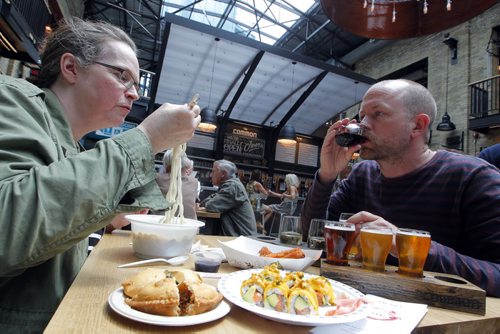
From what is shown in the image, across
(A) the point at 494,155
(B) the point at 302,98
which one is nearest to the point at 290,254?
(A) the point at 494,155

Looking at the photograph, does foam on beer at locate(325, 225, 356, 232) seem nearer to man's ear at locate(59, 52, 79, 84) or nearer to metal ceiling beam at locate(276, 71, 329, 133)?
man's ear at locate(59, 52, 79, 84)

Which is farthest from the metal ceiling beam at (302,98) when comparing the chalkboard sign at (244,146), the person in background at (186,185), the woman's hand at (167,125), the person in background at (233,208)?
the woman's hand at (167,125)

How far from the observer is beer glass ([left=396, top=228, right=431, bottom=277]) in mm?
1038

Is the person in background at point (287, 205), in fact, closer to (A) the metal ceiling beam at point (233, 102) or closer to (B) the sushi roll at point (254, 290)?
(A) the metal ceiling beam at point (233, 102)

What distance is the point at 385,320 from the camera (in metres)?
0.77

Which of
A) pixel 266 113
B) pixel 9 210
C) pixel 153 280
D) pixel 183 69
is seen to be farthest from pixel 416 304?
pixel 266 113

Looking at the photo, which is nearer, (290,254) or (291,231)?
(290,254)

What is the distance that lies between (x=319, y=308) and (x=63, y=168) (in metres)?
0.68

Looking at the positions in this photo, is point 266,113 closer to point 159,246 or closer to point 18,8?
point 18,8

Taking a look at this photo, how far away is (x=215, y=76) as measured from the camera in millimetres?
7680

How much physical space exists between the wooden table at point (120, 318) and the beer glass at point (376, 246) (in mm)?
209

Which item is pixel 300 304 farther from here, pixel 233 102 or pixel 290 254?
pixel 233 102

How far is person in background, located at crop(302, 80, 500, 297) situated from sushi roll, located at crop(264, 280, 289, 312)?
1.05 m

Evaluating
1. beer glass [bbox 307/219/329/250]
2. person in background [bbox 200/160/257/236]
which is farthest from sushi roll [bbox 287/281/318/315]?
person in background [bbox 200/160/257/236]
